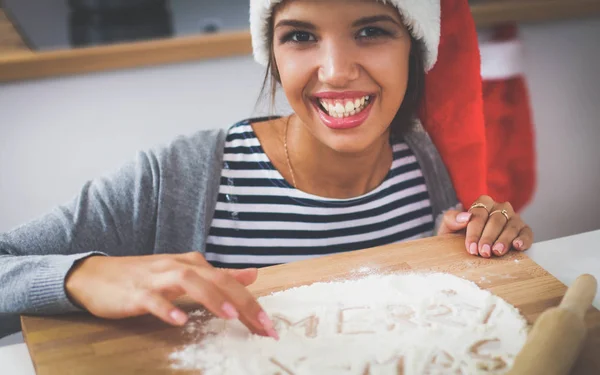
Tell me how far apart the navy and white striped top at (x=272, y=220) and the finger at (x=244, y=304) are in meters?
0.43

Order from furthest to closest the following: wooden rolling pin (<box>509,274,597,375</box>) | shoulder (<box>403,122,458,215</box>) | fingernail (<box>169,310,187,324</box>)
→ shoulder (<box>403,122,458,215</box>) < fingernail (<box>169,310,187,324</box>) < wooden rolling pin (<box>509,274,597,375</box>)

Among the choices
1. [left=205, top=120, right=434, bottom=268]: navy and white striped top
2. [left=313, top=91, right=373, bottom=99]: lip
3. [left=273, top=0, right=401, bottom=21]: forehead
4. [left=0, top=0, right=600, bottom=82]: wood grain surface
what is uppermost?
[left=273, top=0, right=401, bottom=21]: forehead

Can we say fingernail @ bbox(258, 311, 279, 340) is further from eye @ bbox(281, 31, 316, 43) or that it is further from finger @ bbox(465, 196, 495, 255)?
eye @ bbox(281, 31, 316, 43)

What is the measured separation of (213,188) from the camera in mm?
1091

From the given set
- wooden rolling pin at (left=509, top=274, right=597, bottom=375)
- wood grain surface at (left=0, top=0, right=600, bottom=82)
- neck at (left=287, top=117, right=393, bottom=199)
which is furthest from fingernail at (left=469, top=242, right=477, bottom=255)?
wood grain surface at (left=0, top=0, right=600, bottom=82)

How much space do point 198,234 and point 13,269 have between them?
1.16ft

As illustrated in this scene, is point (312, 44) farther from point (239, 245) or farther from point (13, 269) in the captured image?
point (13, 269)

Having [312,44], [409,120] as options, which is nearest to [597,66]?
[409,120]

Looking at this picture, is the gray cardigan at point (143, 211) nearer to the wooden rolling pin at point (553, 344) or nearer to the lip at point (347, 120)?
the lip at point (347, 120)

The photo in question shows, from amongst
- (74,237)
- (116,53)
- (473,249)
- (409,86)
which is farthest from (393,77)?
(116,53)

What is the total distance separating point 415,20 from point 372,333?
51 cm

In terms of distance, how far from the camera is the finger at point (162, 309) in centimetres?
65

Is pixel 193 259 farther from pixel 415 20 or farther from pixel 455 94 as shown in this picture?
pixel 455 94

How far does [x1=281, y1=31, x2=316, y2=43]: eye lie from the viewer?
0.94 metres
